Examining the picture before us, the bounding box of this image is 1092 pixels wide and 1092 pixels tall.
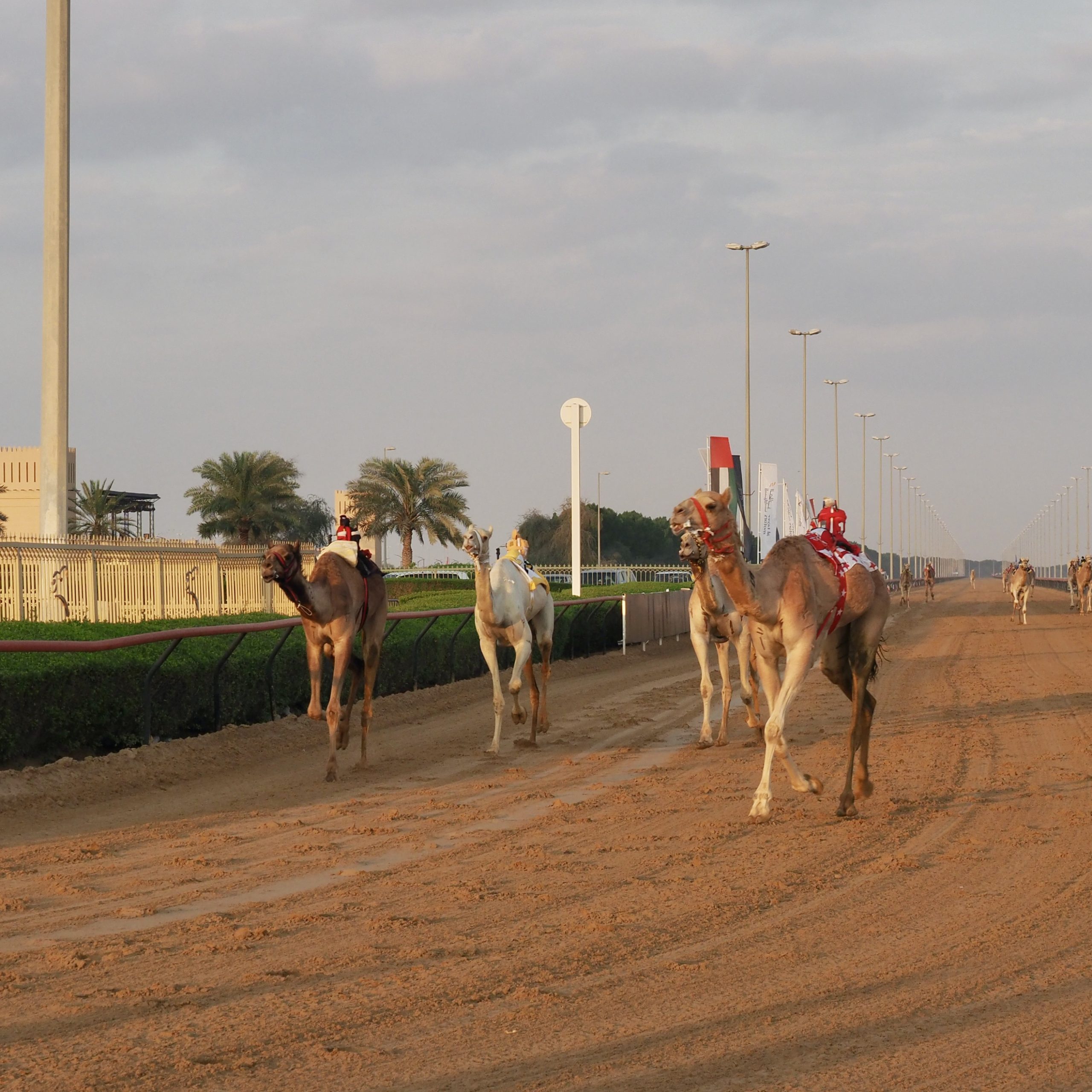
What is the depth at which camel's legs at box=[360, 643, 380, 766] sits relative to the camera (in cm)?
1188

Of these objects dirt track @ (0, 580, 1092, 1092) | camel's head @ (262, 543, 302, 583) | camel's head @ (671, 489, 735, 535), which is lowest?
dirt track @ (0, 580, 1092, 1092)

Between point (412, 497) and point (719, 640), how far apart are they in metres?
45.8

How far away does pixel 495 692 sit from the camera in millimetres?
13133

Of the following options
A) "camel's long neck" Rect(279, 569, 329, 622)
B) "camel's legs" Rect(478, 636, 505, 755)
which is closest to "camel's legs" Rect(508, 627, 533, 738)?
"camel's legs" Rect(478, 636, 505, 755)

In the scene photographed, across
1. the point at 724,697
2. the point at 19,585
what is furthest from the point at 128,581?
the point at 724,697

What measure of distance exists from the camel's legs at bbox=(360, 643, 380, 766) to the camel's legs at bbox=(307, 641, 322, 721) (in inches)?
22.1

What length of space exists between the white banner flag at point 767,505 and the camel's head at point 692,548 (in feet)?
107

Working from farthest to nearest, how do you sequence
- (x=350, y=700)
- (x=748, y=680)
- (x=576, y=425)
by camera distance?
(x=576, y=425) < (x=748, y=680) < (x=350, y=700)

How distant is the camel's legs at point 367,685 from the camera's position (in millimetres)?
11875

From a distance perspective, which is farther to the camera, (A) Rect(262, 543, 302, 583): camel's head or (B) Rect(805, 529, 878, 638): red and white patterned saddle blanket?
(A) Rect(262, 543, 302, 583): camel's head

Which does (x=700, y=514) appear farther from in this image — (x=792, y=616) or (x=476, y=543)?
(x=476, y=543)

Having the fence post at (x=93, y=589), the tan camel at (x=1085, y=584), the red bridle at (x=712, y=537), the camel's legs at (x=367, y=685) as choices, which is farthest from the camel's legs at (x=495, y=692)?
the tan camel at (x=1085, y=584)

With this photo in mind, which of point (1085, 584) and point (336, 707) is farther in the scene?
point (1085, 584)

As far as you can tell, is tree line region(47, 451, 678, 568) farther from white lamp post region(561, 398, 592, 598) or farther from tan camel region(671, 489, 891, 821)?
tan camel region(671, 489, 891, 821)
